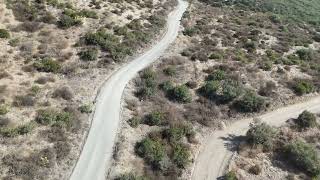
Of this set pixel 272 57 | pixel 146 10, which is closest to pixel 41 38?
pixel 146 10

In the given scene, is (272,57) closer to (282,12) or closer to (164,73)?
(164,73)

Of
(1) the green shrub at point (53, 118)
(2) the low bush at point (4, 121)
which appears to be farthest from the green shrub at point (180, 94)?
(2) the low bush at point (4, 121)

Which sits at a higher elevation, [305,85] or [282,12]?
[305,85]

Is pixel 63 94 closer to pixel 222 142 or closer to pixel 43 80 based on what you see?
pixel 43 80

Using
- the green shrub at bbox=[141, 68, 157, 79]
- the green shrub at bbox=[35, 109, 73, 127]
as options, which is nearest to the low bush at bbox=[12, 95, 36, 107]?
the green shrub at bbox=[35, 109, 73, 127]

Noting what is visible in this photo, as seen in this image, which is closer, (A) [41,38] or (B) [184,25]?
(A) [41,38]
